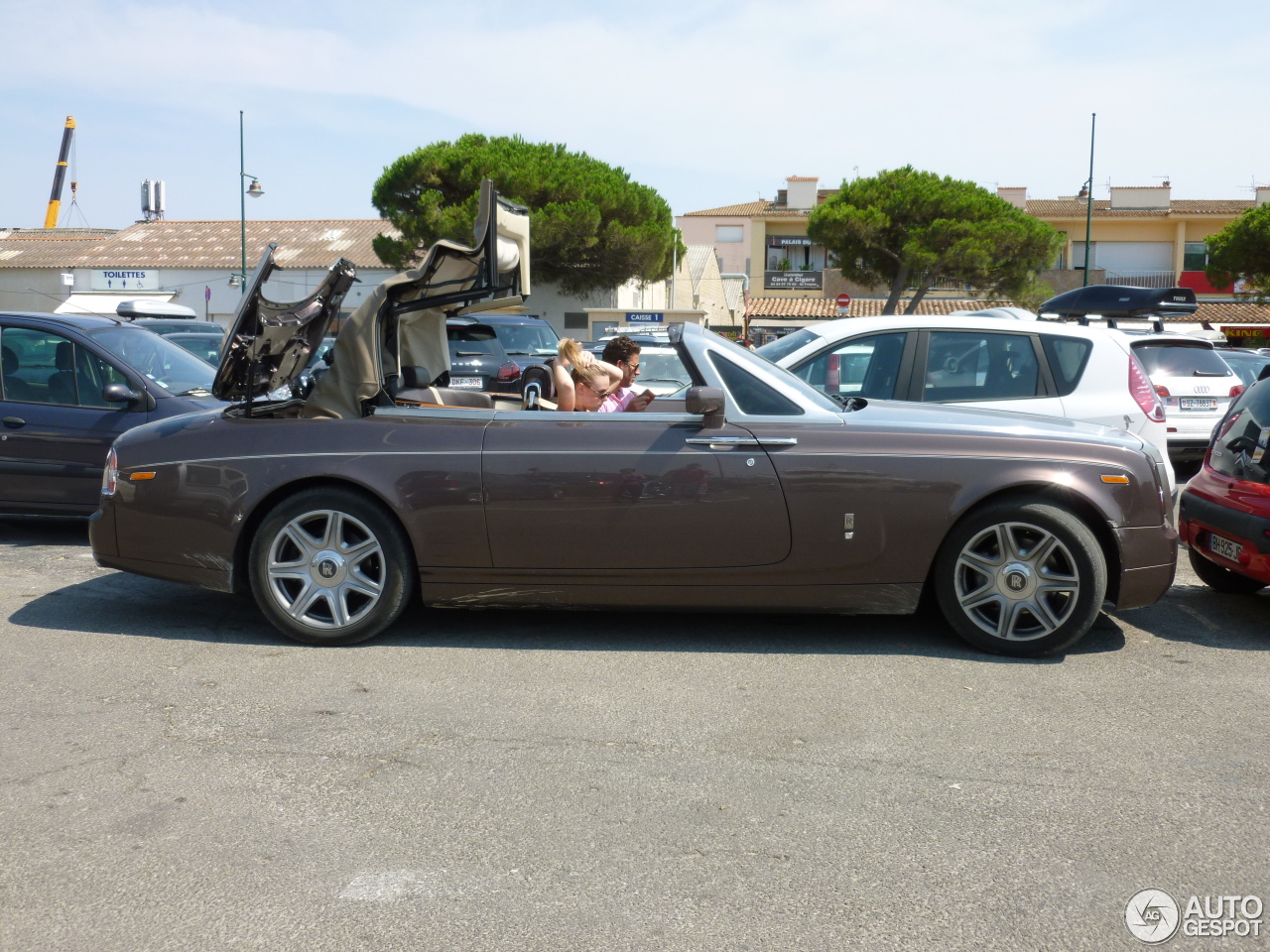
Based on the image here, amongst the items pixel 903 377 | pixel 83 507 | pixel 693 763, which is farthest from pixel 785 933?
pixel 83 507

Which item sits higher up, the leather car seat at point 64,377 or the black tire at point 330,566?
the leather car seat at point 64,377

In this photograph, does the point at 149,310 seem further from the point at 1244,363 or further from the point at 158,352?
the point at 1244,363

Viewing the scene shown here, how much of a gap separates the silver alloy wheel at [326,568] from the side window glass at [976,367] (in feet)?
12.4

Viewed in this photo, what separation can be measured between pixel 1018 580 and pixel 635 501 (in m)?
1.73

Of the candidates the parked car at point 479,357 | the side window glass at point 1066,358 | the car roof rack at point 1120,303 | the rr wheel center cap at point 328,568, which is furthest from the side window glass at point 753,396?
the parked car at point 479,357

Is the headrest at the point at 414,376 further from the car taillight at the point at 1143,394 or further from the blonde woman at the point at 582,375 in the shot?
the car taillight at the point at 1143,394

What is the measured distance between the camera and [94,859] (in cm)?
319

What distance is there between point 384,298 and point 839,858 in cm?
344

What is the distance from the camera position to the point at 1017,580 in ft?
16.8

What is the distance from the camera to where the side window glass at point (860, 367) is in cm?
738

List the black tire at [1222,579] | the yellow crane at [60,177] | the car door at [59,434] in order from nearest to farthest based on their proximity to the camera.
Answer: the black tire at [1222,579] → the car door at [59,434] → the yellow crane at [60,177]

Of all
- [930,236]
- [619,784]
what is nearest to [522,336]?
[619,784]

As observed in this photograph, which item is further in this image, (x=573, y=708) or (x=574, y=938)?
(x=573, y=708)

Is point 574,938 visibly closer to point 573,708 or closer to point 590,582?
point 573,708
